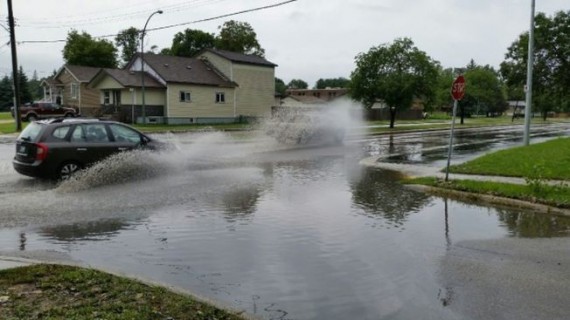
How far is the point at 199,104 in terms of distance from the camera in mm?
47312

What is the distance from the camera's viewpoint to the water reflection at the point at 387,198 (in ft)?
31.7

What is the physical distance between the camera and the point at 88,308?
14.6 feet

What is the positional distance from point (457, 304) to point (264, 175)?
957cm

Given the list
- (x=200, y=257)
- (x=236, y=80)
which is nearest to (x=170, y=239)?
(x=200, y=257)

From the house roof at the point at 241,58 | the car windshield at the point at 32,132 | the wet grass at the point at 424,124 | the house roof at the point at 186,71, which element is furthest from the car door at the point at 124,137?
the house roof at the point at 241,58

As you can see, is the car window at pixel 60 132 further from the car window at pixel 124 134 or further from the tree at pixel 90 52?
the tree at pixel 90 52

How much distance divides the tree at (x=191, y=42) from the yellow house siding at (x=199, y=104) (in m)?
29.7

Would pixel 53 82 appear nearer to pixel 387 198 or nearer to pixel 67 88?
pixel 67 88

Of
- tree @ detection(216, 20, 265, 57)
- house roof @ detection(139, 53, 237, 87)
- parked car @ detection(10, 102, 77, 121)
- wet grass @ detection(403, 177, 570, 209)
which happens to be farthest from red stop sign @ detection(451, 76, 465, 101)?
tree @ detection(216, 20, 265, 57)

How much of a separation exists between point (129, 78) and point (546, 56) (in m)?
32.4

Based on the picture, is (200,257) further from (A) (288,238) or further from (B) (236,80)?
(B) (236,80)

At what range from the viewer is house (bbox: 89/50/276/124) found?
4459cm

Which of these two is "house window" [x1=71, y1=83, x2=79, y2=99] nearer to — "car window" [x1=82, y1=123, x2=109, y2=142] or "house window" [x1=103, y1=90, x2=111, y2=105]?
"house window" [x1=103, y1=90, x2=111, y2=105]

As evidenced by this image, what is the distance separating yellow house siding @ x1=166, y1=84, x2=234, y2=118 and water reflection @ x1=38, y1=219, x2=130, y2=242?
3755 cm
